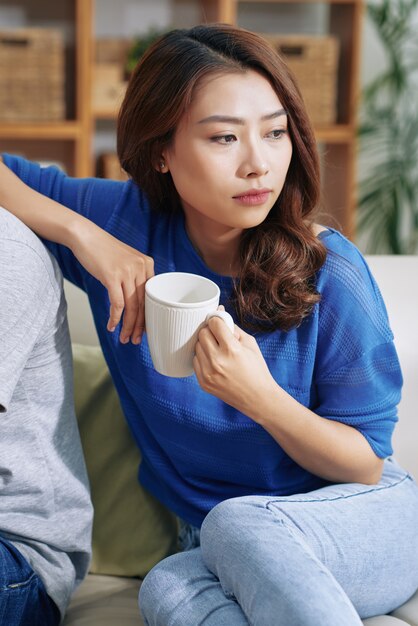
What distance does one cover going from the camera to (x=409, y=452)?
1642 mm

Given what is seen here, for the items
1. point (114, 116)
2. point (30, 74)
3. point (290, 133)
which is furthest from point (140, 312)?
point (114, 116)

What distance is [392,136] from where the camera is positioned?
13.0 ft

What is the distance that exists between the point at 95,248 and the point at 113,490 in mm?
473

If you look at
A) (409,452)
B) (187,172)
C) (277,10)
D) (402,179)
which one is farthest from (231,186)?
(277,10)

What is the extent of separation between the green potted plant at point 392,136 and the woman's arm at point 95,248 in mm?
2550

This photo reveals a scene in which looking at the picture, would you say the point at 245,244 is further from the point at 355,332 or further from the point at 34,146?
the point at 34,146

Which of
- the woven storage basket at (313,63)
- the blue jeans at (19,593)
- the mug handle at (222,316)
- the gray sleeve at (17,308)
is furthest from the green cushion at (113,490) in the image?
the woven storage basket at (313,63)

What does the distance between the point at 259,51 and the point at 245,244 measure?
0.29 metres

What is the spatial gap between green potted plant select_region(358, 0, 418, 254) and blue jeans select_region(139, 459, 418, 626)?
8.54 feet

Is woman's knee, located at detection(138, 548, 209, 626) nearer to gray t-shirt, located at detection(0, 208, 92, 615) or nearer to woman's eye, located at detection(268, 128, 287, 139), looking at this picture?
gray t-shirt, located at detection(0, 208, 92, 615)

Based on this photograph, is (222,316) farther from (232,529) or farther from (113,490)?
(113,490)

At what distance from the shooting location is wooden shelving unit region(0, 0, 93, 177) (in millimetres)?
3605

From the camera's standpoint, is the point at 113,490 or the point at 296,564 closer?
the point at 296,564

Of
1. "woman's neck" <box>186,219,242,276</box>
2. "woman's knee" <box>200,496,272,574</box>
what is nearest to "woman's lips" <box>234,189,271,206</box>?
"woman's neck" <box>186,219,242,276</box>
